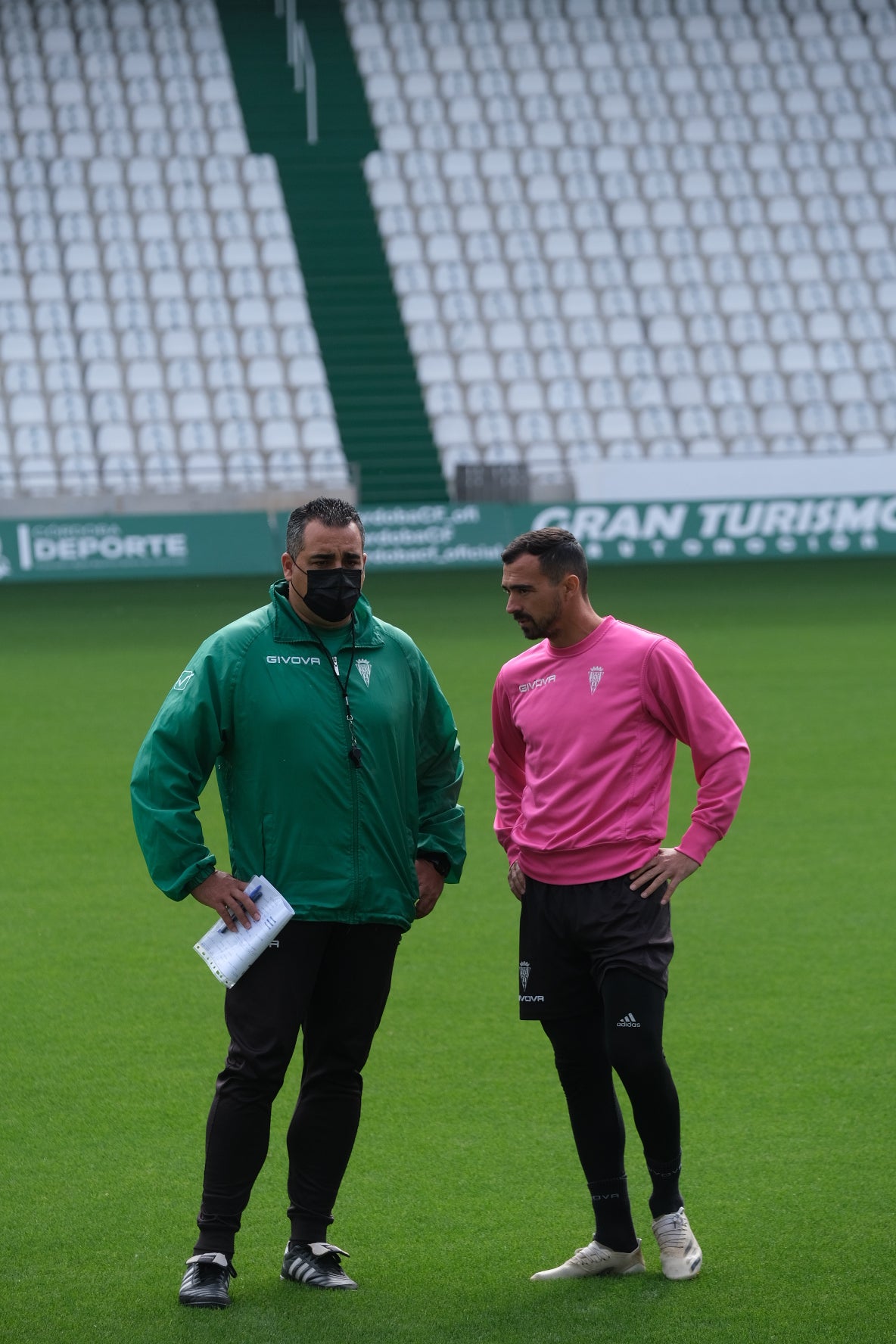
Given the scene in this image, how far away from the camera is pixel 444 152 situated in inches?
1097

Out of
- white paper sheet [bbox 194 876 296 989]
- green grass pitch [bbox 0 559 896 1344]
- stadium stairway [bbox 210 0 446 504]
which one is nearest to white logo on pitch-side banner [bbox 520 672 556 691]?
white paper sheet [bbox 194 876 296 989]

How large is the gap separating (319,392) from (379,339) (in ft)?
6.26

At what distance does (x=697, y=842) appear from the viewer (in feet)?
13.1

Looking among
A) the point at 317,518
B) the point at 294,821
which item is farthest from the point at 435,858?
the point at 317,518

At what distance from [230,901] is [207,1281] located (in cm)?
90

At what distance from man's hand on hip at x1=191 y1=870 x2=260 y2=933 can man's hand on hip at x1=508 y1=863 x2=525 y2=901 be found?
2.24 ft

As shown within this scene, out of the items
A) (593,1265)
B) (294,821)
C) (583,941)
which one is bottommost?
(593,1265)

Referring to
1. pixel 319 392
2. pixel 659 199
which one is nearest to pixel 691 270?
pixel 659 199

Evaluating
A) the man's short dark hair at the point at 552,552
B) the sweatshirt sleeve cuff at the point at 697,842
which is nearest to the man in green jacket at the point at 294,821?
the man's short dark hair at the point at 552,552

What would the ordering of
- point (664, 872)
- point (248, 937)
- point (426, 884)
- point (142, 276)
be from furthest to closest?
point (142, 276) < point (426, 884) < point (664, 872) < point (248, 937)

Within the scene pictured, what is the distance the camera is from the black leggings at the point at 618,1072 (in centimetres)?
380

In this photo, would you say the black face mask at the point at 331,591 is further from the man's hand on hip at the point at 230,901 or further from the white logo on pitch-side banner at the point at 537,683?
the man's hand on hip at the point at 230,901

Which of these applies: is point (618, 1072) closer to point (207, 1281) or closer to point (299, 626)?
point (207, 1281)

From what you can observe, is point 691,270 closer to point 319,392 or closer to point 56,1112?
point 319,392
